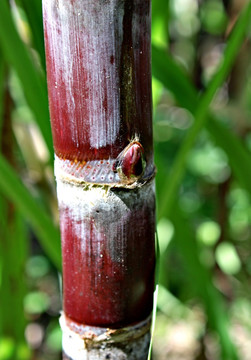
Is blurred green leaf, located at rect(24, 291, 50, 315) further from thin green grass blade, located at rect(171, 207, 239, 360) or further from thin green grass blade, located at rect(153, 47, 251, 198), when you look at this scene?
thin green grass blade, located at rect(153, 47, 251, 198)

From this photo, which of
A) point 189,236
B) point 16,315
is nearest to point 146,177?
point 189,236

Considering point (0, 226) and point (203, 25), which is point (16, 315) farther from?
point (203, 25)

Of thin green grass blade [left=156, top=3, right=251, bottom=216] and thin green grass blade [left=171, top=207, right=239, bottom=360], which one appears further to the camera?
thin green grass blade [left=171, top=207, right=239, bottom=360]

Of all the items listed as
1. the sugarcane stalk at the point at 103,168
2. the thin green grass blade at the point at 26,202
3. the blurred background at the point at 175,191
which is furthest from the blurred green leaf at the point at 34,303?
the sugarcane stalk at the point at 103,168

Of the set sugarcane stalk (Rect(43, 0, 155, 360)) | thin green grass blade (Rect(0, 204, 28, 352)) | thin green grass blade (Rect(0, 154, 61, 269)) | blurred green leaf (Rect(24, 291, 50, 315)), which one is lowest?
blurred green leaf (Rect(24, 291, 50, 315))

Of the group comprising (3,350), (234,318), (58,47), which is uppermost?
(58,47)

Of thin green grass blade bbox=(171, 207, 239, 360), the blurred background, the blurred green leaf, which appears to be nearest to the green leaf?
the blurred background
